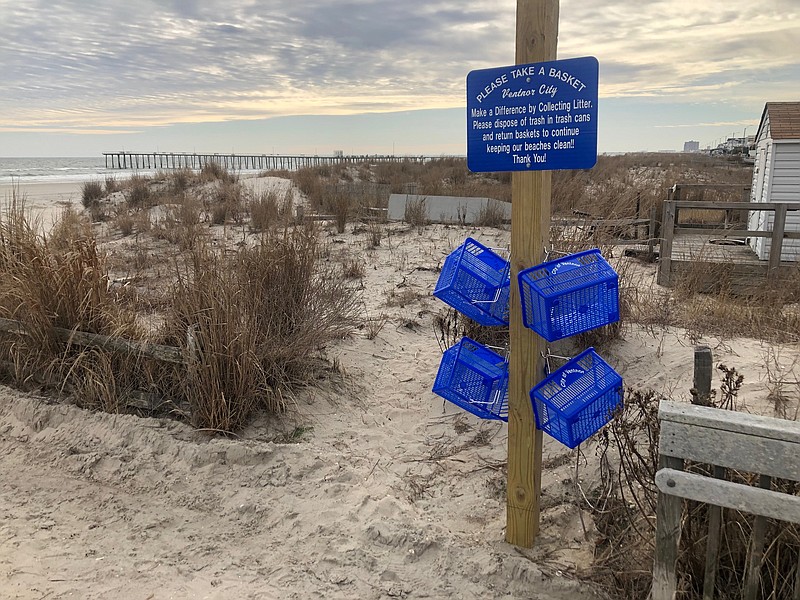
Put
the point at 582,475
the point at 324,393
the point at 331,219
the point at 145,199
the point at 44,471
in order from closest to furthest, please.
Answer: the point at 582,475
the point at 44,471
the point at 324,393
the point at 331,219
the point at 145,199

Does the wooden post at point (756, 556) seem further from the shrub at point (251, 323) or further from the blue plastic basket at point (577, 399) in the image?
the shrub at point (251, 323)

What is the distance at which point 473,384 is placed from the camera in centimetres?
341

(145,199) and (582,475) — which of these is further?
(145,199)

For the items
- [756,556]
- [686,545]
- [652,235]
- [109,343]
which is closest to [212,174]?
[652,235]

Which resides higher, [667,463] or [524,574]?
[667,463]

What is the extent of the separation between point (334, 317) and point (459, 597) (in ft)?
9.16

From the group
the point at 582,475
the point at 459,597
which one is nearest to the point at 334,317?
the point at 582,475

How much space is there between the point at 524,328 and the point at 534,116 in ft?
2.86

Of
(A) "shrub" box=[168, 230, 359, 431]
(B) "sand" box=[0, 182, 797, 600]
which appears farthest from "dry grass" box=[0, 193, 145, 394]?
(A) "shrub" box=[168, 230, 359, 431]

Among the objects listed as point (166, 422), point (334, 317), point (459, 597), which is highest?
point (334, 317)

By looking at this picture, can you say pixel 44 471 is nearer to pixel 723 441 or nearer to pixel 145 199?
pixel 723 441

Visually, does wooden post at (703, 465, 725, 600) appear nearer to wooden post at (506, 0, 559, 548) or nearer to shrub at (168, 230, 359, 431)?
wooden post at (506, 0, 559, 548)

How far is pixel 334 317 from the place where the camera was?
5.02 meters

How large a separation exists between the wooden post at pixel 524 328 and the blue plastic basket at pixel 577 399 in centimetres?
6
